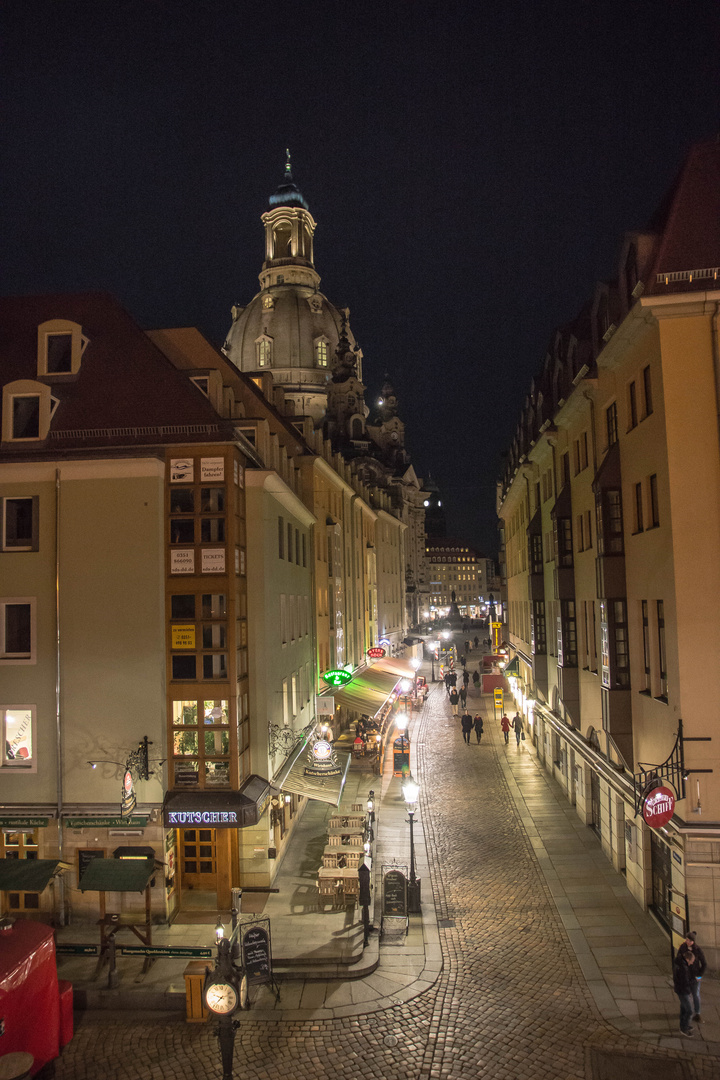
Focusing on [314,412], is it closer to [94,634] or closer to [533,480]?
[533,480]

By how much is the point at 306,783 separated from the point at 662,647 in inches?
A: 425

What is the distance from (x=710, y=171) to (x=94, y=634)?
59.1 feet

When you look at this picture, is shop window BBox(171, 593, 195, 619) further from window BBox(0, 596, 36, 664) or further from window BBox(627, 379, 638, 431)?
window BBox(627, 379, 638, 431)

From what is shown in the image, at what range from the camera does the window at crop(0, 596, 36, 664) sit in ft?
63.4

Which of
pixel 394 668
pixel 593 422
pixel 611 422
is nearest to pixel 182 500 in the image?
pixel 611 422

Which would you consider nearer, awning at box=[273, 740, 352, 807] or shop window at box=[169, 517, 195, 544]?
shop window at box=[169, 517, 195, 544]

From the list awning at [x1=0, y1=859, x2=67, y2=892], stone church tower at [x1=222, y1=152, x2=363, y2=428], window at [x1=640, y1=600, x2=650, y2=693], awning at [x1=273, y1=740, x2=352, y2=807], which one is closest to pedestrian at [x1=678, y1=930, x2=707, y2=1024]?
window at [x1=640, y1=600, x2=650, y2=693]

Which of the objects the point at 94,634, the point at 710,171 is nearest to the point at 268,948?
the point at 94,634

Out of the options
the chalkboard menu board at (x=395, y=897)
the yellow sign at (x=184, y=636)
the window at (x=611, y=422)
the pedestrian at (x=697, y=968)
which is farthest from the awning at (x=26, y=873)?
the window at (x=611, y=422)

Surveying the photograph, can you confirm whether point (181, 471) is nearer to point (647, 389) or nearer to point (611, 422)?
point (647, 389)

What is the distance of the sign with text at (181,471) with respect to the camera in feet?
63.8

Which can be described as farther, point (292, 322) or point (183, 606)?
point (292, 322)

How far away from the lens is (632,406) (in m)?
19.0

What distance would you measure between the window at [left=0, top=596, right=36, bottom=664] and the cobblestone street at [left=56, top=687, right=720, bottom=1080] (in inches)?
334
